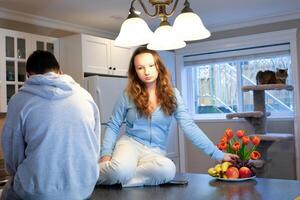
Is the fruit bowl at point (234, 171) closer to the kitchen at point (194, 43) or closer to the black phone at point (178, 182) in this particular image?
the black phone at point (178, 182)

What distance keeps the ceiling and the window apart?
1.21ft

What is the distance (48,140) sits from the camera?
1.61 meters

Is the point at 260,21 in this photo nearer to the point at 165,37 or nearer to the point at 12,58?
the point at 165,37

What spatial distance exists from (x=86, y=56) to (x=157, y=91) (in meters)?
1.62

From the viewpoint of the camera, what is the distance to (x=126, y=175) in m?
2.16

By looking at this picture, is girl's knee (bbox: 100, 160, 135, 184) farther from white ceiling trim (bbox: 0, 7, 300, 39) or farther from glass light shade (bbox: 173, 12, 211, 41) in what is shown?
white ceiling trim (bbox: 0, 7, 300, 39)

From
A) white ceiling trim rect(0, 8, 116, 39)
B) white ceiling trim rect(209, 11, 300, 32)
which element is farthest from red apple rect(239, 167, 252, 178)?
white ceiling trim rect(0, 8, 116, 39)

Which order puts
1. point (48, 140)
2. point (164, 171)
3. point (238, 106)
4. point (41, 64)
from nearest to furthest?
1. point (48, 140)
2. point (41, 64)
3. point (164, 171)
4. point (238, 106)

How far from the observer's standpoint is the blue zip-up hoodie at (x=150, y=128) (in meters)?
2.35

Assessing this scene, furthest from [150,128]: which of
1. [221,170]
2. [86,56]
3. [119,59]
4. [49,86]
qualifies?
[119,59]

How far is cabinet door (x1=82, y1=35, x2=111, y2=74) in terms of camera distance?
12.7 feet

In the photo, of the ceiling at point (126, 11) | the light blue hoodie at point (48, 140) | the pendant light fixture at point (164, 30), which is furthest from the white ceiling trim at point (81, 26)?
the light blue hoodie at point (48, 140)

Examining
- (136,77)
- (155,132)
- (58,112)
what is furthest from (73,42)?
(58,112)

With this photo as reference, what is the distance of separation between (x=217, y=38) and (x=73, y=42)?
1.85 metres
